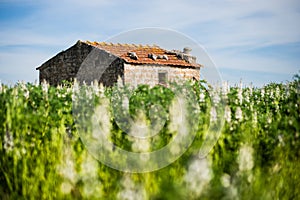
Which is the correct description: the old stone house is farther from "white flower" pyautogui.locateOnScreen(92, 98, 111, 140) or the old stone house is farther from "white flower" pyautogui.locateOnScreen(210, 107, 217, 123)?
"white flower" pyautogui.locateOnScreen(210, 107, 217, 123)

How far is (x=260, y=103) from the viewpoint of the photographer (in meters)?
8.99

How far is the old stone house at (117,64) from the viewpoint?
2111 cm

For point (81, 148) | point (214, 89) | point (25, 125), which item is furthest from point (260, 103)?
point (25, 125)

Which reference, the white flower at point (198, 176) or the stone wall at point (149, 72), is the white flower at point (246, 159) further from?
the stone wall at point (149, 72)

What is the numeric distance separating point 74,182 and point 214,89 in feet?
10.9

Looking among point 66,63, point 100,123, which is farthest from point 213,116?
point 66,63

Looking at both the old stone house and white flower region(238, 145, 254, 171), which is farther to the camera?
the old stone house

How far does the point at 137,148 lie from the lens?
16.4ft

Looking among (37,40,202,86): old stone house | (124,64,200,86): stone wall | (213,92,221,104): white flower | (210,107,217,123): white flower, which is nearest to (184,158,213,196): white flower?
(210,107,217,123): white flower

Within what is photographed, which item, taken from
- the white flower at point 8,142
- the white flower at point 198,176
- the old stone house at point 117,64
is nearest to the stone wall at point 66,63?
the old stone house at point 117,64

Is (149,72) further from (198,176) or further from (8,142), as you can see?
(198,176)

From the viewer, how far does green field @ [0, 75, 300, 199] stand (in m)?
4.20

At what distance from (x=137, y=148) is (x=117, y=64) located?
1633 cm

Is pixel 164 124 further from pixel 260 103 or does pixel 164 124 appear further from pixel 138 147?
pixel 260 103
